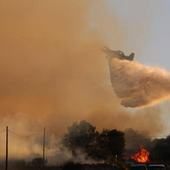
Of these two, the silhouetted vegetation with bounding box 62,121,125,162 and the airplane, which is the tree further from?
the airplane

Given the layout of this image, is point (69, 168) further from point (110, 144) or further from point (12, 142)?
point (110, 144)

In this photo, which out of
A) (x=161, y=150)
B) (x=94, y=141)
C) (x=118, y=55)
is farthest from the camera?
(x=161, y=150)

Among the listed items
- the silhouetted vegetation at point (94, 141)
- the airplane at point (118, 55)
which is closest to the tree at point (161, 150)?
the silhouetted vegetation at point (94, 141)

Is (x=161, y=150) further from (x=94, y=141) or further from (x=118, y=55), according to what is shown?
(x=118, y=55)

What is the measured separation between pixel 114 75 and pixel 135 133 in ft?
237

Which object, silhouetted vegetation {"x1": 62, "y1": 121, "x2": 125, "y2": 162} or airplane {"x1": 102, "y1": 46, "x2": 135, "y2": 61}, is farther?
silhouetted vegetation {"x1": 62, "y1": 121, "x2": 125, "y2": 162}

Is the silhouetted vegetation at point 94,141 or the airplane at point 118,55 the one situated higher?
the airplane at point 118,55

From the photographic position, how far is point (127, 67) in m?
95.1

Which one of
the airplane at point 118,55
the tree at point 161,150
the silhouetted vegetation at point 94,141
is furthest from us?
the tree at point 161,150

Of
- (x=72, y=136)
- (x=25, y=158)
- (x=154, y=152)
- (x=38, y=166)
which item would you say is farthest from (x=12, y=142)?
(x=154, y=152)

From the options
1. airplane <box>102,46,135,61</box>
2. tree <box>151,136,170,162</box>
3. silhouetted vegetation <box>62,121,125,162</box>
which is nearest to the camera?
airplane <box>102,46,135,61</box>

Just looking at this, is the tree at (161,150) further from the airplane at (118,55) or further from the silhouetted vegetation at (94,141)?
the airplane at (118,55)

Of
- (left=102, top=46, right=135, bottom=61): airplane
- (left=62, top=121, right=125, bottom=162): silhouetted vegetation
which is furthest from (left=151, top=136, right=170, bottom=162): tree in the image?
(left=102, top=46, right=135, bottom=61): airplane

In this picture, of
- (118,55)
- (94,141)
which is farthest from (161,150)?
(118,55)
